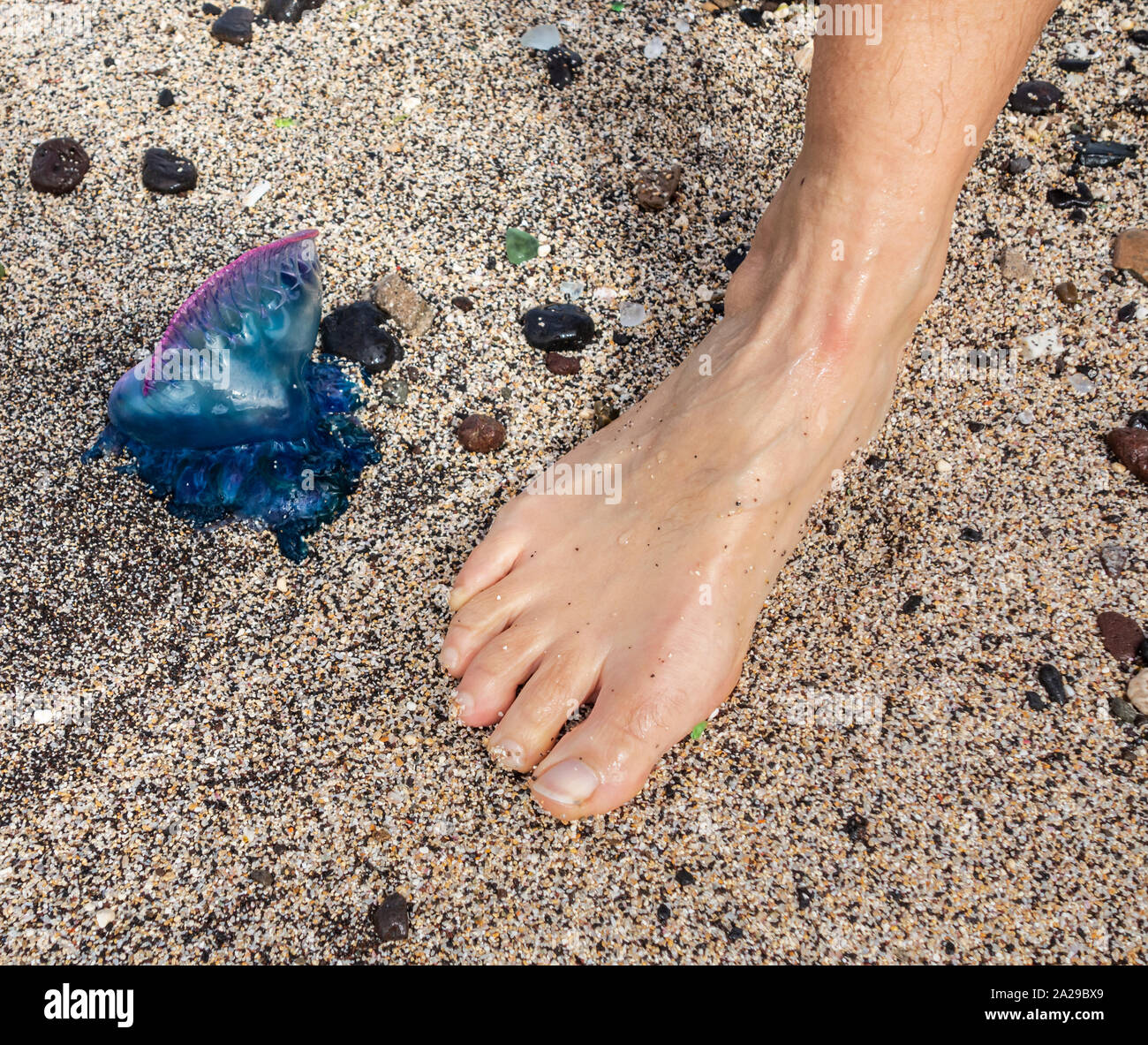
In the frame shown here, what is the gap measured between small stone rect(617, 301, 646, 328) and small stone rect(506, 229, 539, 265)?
224 millimetres

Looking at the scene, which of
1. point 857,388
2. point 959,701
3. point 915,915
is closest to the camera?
point 915,915

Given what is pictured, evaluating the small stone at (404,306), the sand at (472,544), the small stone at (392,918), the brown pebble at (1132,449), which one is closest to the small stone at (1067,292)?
the sand at (472,544)

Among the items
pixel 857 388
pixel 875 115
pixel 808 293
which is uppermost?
pixel 875 115

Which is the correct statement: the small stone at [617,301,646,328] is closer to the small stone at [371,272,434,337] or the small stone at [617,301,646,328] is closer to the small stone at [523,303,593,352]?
the small stone at [523,303,593,352]

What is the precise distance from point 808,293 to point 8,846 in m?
1.54

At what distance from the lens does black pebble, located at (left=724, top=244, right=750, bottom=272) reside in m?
1.99

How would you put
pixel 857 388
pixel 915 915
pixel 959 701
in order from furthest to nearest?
pixel 857 388
pixel 959 701
pixel 915 915

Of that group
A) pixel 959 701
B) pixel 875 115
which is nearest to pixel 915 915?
pixel 959 701

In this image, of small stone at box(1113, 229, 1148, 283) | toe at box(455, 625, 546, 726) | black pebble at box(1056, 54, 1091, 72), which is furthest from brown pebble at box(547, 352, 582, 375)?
black pebble at box(1056, 54, 1091, 72)

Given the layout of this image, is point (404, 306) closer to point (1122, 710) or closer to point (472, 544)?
point (472, 544)

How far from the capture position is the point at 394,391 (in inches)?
70.7

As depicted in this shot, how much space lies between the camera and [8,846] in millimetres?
1355

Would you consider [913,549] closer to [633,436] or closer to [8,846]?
[633,436]

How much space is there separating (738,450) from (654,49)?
1194 millimetres
